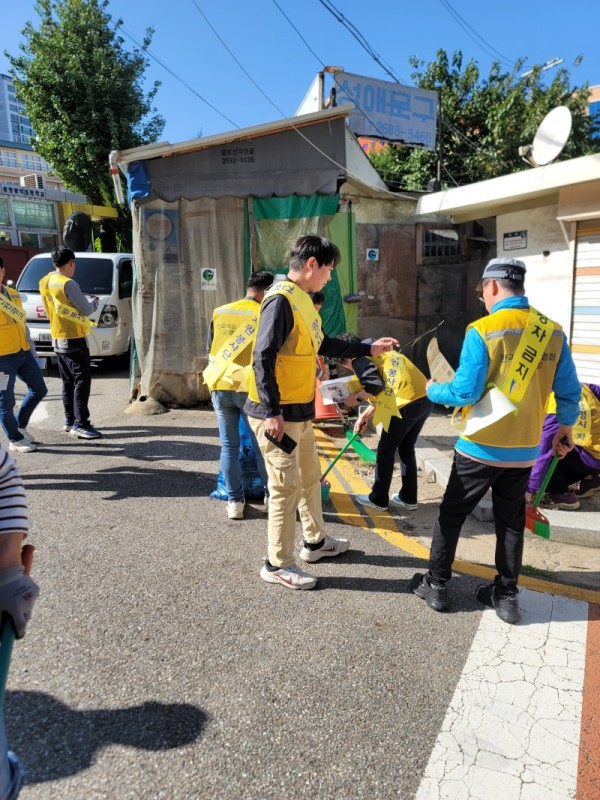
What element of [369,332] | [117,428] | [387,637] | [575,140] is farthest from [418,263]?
[575,140]

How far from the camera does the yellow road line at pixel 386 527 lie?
10.9 ft

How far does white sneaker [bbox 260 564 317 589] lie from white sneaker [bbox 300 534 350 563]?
0.96ft

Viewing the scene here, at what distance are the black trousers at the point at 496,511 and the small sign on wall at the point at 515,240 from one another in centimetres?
527

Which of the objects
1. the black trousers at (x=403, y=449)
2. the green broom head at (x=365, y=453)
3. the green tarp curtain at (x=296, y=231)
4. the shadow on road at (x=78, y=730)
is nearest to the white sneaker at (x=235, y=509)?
the black trousers at (x=403, y=449)

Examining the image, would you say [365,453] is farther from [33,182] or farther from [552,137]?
[33,182]

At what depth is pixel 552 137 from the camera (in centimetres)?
605

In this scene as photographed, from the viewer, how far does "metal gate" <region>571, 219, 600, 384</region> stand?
6.31 meters

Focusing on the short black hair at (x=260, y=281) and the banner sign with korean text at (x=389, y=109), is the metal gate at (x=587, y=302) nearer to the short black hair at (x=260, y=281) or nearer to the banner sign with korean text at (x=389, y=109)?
the short black hair at (x=260, y=281)

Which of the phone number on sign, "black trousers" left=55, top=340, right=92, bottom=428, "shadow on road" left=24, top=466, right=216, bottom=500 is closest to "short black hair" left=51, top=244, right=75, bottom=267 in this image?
"black trousers" left=55, top=340, right=92, bottom=428

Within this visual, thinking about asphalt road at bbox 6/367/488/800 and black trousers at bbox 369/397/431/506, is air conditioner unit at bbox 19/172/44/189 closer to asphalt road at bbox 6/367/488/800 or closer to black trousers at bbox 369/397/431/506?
asphalt road at bbox 6/367/488/800

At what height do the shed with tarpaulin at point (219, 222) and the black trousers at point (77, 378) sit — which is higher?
the shed with tarpaulin at point (219, 222)

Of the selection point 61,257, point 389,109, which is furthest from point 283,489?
point 389,109

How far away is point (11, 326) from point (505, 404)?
4.56 meters

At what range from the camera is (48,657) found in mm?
2533
